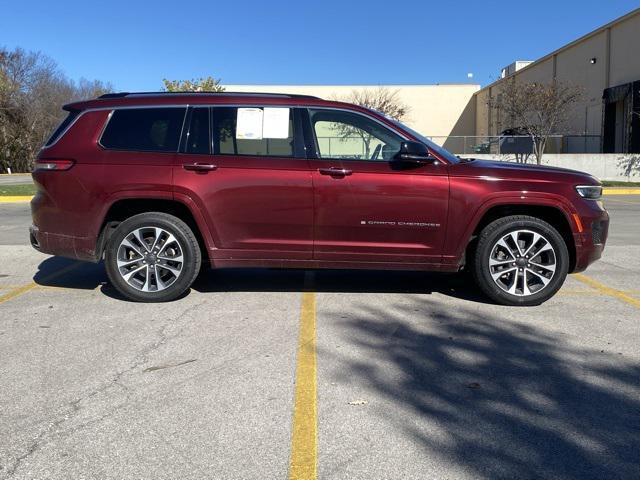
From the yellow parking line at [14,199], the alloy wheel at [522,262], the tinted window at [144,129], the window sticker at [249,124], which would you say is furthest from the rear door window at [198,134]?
the yellow parking line at [14,199]

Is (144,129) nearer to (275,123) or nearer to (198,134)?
(198,134)

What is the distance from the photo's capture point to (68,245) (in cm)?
554

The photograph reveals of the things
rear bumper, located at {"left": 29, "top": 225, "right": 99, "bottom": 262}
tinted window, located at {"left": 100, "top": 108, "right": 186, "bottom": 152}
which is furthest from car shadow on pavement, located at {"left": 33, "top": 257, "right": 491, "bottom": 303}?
tinted window, located at {"left": 100, "top": 108, "right": 186, "bottom": 152}

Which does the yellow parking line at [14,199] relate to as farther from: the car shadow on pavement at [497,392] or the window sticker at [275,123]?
the car shadow on pavement at [497,392]

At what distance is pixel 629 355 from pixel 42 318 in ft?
16.0

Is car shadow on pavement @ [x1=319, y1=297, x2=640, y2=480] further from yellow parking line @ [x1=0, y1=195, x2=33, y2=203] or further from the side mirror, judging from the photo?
yellow parking line @ [x1=0, y1=195, x2=33, y2=203]

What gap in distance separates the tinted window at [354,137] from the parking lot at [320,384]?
4.76 feet

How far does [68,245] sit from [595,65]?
1269 inches

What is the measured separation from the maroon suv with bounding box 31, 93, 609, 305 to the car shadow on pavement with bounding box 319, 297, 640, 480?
726 mm

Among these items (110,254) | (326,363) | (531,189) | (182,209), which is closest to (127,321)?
(110,254)

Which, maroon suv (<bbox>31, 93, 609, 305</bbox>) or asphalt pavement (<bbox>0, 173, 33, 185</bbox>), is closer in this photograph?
maroon suv (<bbox>31, 93, 609, 305</bbox>)

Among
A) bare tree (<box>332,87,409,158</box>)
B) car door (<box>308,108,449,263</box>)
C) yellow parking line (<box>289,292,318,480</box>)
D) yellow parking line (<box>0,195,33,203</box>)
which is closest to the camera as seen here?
yellow parking line (<box>289,292,318,480</box>)

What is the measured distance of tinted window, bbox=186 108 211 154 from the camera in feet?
17.9

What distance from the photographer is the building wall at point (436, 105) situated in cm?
4925
